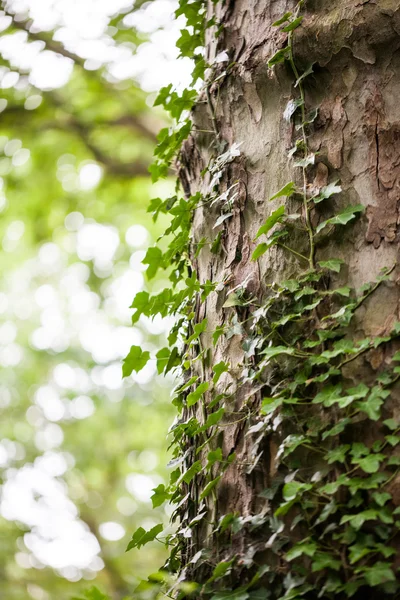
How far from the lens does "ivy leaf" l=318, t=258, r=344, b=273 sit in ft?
5.76

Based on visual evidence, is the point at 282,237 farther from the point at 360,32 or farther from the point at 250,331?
the point at 360,32

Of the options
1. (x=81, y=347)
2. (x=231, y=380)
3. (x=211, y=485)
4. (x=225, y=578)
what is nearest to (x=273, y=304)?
(x=231, y=380)

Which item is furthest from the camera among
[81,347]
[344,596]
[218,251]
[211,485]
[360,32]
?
[81,347]

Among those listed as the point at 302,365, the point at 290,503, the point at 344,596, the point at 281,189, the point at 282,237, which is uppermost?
the point at 281,189

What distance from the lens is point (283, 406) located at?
1.70m

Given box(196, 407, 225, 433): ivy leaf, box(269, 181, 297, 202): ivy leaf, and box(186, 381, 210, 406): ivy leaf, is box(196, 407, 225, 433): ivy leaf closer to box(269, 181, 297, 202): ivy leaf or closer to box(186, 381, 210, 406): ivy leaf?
box(186, 381, 210, 406): ivy leaf

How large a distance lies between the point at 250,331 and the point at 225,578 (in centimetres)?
69

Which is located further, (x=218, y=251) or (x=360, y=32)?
(x=218, y=251)

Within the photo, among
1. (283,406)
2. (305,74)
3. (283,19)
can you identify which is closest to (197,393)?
(283,406)

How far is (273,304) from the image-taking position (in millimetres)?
1832

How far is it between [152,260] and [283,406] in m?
0.82

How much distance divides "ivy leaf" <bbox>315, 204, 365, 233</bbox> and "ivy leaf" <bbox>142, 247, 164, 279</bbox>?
0.67m

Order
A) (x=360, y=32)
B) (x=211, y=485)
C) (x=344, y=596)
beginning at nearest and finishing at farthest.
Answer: (x=344, y=596), (x=211, y=485), (x=360, y=32)

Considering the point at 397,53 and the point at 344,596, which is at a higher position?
the point at 397,53
